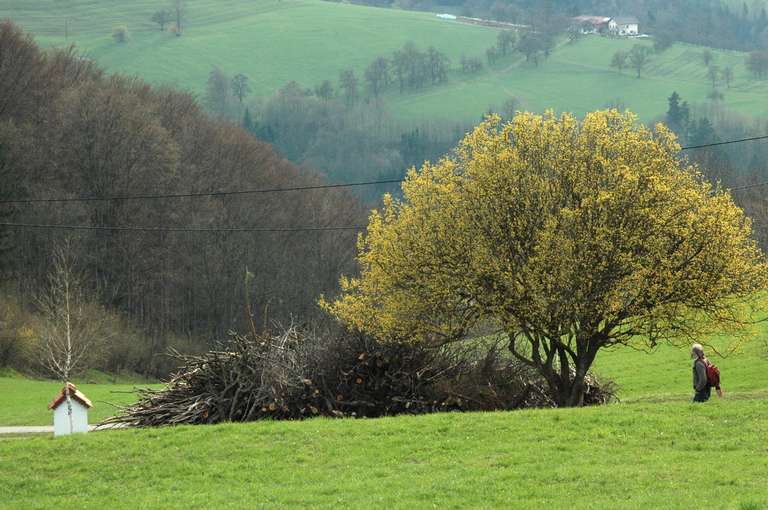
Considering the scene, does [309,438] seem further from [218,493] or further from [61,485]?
[61,485]

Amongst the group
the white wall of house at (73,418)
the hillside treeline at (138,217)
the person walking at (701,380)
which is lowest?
the hillside treeline at (138,217)

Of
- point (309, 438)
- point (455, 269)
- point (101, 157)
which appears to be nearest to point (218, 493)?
point (309, 438)

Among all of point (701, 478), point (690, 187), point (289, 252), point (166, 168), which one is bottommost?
point (289, 252)

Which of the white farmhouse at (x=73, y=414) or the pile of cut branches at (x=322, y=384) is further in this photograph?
the pile of cut branches at (x=322, y=384)

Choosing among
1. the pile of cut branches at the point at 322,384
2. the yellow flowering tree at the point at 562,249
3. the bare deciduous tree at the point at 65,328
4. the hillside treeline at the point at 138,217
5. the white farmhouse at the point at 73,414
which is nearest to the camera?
the white farmhouse at the point at 73,414

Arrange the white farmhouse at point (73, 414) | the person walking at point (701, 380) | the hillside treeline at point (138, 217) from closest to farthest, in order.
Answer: the person walking at point (701, 380)
the white farmhouse at point (73, 414)
the hillside treeline at point (138, 217)

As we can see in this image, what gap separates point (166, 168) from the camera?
238 ft

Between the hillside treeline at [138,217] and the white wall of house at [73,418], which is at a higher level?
the white wall of house at [73,418]

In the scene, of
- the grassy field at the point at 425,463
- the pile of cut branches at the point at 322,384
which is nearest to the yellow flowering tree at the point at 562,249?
the pile of cut branches at the point at 322,384

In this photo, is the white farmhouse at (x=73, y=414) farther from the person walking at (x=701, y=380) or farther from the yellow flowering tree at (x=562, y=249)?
the person walking at (x=701, y=380)

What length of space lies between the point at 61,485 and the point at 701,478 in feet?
37.4

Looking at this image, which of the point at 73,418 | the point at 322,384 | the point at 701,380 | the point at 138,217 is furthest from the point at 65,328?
the point at 701,380

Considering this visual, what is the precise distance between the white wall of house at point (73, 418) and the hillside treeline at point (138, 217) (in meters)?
31.0

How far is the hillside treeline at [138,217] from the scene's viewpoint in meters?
65.9
